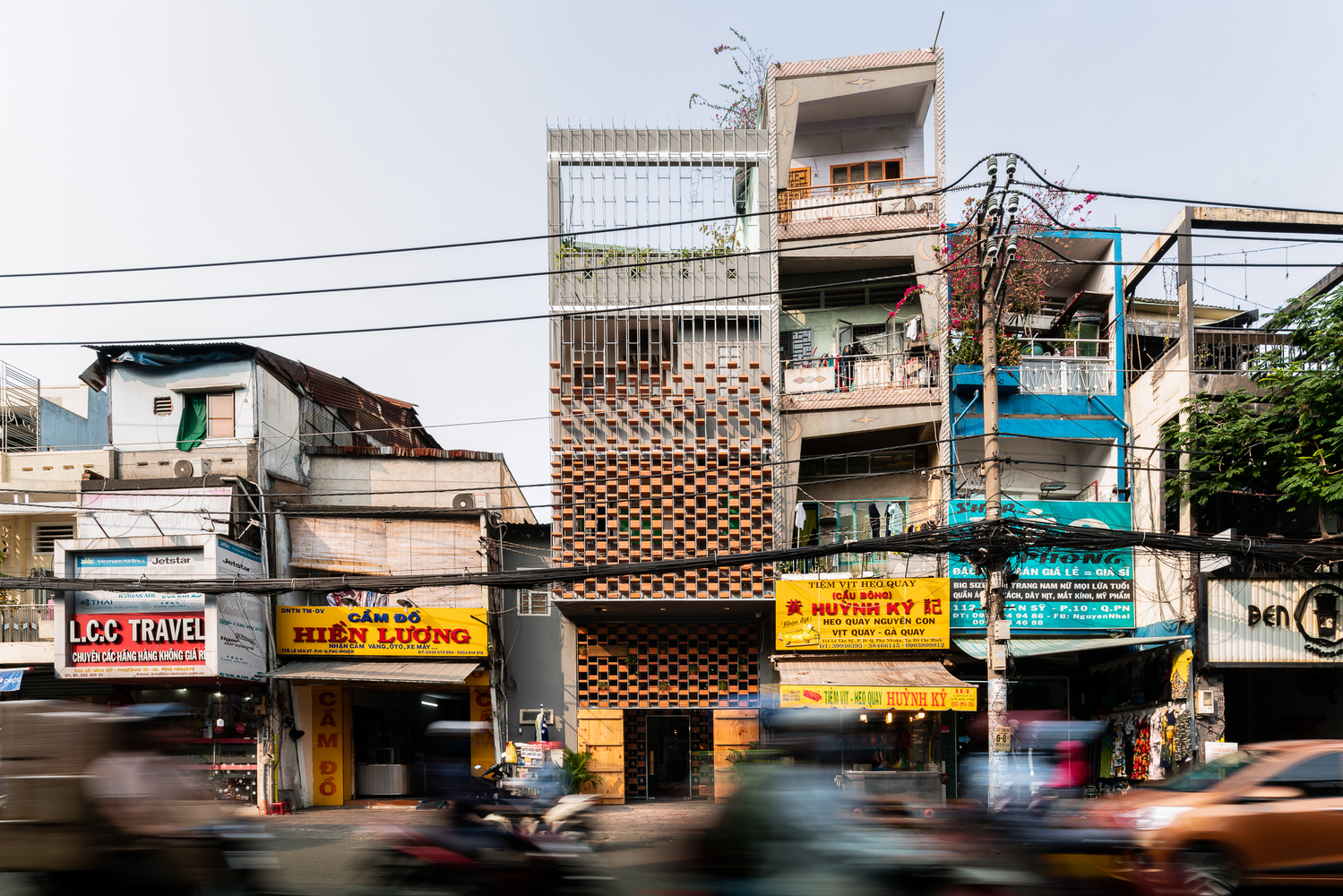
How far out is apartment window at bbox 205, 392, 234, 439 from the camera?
66.8 feet

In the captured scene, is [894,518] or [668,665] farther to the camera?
[894,518]

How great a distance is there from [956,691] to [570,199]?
11.6m

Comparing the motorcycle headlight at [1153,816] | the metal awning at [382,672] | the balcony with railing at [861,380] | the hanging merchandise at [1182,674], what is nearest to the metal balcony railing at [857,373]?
the balcony with railing at [861,380]

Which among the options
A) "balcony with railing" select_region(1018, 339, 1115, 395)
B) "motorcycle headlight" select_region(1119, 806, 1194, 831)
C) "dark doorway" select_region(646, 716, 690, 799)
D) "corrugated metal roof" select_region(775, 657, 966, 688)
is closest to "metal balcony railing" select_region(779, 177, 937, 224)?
"balcony with railing" select_region(1018, 339, 1115, 395)

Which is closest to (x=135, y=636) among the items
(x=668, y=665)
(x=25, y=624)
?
(x=25, y=624)

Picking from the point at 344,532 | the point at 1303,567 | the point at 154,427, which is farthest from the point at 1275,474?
the point at 154,427

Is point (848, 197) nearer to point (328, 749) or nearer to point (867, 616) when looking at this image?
point (867, 616)

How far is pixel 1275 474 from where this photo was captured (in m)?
17.6

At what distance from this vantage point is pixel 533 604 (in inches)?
811

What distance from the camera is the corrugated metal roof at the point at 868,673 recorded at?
1698 centimetres

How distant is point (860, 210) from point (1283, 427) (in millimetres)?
9004

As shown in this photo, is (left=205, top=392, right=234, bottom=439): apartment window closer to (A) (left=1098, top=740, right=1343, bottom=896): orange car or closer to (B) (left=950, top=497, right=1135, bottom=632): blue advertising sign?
(B) (left=950, top=497, right=1135, bottom=632): blue advertising sign

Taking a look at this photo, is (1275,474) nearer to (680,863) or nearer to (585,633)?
(585,633)

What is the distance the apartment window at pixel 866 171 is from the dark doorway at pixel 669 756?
12317mm
